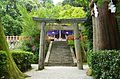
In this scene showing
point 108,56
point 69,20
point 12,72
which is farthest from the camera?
point 69,20

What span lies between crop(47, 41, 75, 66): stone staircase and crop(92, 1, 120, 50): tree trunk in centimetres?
985

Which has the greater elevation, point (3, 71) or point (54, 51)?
point (3, 71)

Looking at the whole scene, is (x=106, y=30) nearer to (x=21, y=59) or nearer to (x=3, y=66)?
(x=3, y=66)

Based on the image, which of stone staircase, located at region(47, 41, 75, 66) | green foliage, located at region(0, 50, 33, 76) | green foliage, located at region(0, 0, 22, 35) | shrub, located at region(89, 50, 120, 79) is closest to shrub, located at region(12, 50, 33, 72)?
green foliage, located at region(0, 50, 33, 76)

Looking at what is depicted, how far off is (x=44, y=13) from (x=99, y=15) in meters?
18.4

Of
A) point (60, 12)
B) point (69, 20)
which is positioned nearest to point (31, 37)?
point (60, 12)

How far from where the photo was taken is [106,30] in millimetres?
9609

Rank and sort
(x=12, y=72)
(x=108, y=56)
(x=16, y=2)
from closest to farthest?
(x=108, y=56)
(x=12, y=72)
(x=16, y=2)

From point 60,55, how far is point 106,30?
12.8 metres

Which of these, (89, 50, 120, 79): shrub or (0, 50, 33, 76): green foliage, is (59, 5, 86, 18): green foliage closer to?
(0, 50, 33, 76): green foliage

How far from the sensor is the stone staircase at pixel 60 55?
65.2 feet

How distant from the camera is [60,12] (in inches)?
1178

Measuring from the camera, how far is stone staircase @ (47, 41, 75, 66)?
65.2ft

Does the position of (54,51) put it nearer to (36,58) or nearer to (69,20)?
(36,58)
